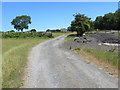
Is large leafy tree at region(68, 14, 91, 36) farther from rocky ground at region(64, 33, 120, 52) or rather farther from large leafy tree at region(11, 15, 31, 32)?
large leafy tree at region(11, 15, 31, 32)

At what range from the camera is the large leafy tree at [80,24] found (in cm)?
5578

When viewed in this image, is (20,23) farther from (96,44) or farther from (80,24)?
(96,44)

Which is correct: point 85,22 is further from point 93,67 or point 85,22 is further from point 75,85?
point 75,85

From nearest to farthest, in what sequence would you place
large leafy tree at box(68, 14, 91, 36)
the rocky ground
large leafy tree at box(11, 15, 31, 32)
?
the rocky ground
large leafy tree at box(68, 14, 91, 36)
large leafy tree at box(11, 15, 31, 32)

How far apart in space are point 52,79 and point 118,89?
324 cm

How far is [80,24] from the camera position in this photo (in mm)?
56031

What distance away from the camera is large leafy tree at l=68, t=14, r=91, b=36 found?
55.8 meters

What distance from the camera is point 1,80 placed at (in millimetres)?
10195

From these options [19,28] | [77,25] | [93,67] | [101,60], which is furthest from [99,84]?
[19,28]

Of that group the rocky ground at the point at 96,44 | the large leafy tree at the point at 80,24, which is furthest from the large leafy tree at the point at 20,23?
the rocky ground at the point at 96,44

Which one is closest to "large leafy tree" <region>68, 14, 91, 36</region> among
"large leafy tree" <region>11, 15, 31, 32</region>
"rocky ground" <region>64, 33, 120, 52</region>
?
"rocky ground" <region>64, 33, 120, 52</region>

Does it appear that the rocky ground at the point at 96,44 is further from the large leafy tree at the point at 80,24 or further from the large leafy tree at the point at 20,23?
the large leafy tree at the point at 20,23

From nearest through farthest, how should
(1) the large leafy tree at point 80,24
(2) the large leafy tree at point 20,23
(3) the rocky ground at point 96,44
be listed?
1. (3) the rocky ground at point 96,44
2. (1) the large leafy tree at point 80,24
3. (2) the large leafy tree at point 20,23

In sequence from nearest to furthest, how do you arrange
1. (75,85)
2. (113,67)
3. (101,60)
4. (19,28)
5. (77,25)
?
1. (75,85)
2. (113,67)
3. (101,60)
4. (77,25)
5. (19,28)
